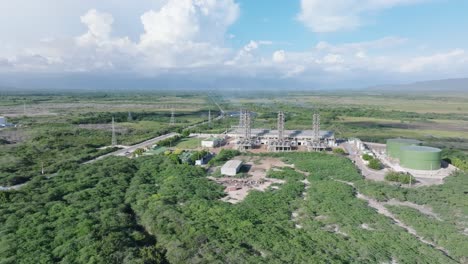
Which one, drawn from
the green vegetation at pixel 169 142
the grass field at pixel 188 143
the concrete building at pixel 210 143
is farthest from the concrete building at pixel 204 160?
the green vegetation at pixel 169 142

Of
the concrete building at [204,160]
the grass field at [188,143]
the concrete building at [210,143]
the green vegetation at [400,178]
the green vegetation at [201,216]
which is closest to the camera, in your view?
the green vegetation at [201,216]

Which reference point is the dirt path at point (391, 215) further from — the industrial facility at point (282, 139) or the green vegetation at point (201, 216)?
the industrial facility at point (282, 139)

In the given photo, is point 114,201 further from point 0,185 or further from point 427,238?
point 427,238

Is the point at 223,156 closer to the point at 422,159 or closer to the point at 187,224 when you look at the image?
the point at 187,224

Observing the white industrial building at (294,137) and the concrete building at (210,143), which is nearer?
the concrete building at (210,143)

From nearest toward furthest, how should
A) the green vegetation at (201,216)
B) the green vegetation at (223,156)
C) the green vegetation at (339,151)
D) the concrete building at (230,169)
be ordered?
the green vegetation at (201,216)
the concrete building at (230,169)
the green vegetation at (223,156)
the green vegetation at (339,151)

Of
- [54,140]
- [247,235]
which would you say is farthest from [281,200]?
[54,140]

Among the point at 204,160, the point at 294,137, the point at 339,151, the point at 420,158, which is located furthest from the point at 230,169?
the point at 420,158
